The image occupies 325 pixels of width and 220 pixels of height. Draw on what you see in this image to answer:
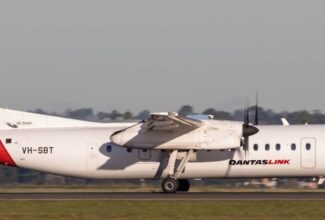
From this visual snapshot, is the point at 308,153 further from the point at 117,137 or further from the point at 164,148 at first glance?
the point at 117,137

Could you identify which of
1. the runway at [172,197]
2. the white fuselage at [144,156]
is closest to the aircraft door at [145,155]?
the white fuselage at [144,156]

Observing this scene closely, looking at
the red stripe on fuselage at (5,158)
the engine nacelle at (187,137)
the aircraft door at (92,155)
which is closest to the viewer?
the engine nacelle at (187,137)

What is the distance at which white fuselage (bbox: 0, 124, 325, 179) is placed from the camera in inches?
1144

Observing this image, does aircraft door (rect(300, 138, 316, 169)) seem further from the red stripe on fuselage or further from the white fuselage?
→ the red stripe on fuselage

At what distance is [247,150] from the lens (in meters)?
29.2

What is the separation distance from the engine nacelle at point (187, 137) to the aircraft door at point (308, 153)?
2.33 m

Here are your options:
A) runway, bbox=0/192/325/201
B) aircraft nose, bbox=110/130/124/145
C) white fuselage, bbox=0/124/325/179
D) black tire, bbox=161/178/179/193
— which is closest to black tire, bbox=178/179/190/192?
white fuselage, bbox=0/124/325/179

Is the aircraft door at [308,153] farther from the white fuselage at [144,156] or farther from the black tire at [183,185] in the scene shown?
the black tire at [183,185]

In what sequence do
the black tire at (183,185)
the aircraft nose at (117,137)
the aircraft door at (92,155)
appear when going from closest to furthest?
the aircraft nose at (117,137) → the aircraft door at (92,155) → the black tire at (183,185)

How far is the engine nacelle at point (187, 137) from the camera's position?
A: 28516mm

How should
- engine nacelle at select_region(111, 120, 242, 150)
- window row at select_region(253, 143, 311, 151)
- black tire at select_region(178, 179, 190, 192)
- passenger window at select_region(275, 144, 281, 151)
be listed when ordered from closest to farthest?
engine nacelle at select_region(111, 120, 242, 150)
window row at select_region(253, 143, 311, 151)
passenger window at select_region(275, 144, 281, 151)
black tire at select_region(178, 179, 190, 192)
